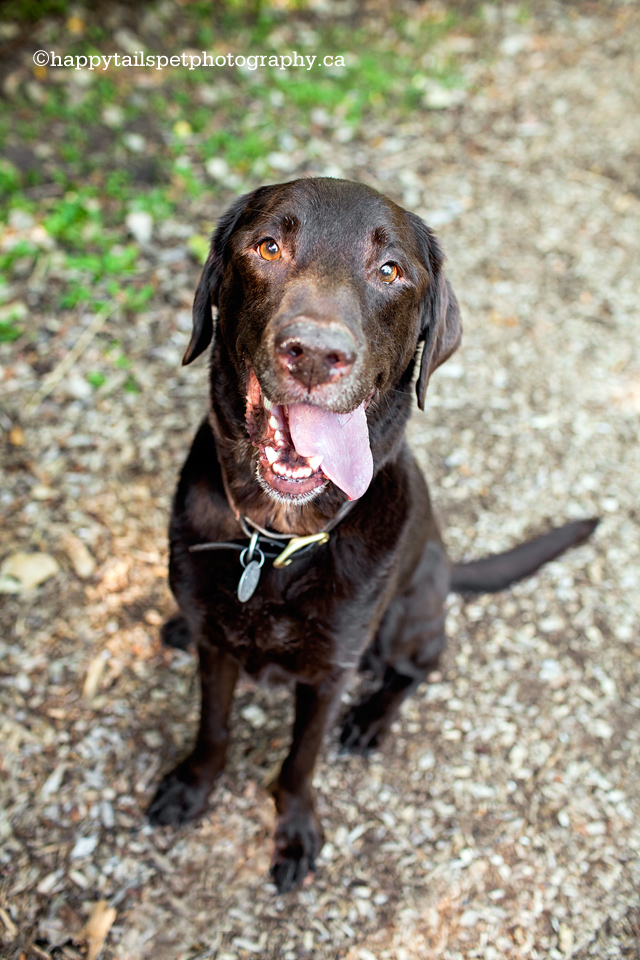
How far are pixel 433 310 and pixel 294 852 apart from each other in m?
1.93

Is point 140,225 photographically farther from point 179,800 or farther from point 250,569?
point 179,800

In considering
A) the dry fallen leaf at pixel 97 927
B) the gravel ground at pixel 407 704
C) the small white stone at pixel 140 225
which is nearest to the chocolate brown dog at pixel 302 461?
the gravel ground at pixel 407 704

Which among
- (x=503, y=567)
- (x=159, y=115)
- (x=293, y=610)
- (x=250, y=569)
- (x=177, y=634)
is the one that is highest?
(x=159, y=115)

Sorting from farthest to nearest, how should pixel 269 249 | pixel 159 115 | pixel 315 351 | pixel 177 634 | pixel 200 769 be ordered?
pixel 159 115 → pixel 177 634 → pixel 200 769 → pixel 269 249 → pixel 315 351

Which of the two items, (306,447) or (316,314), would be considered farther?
(306,447)

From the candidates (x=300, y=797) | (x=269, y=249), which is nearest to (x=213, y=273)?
(x=269, y=249)

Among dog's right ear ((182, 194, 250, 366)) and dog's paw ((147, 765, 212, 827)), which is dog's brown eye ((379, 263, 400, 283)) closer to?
dog's right ear ((182, 194, 250, 366))

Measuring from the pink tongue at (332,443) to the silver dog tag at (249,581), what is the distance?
0.41 meters

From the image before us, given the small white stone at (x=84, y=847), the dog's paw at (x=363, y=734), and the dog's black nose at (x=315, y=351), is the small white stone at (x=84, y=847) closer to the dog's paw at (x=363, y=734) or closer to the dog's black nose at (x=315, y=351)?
the dog's paw at (x=363, y=734)

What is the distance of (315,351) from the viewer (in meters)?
1.66

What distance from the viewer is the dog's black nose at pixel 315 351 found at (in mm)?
1668

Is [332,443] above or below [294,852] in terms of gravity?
above

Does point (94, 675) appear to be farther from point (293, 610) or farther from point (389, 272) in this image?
point (389, 272)

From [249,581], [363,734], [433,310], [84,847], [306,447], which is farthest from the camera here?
[363,734]
